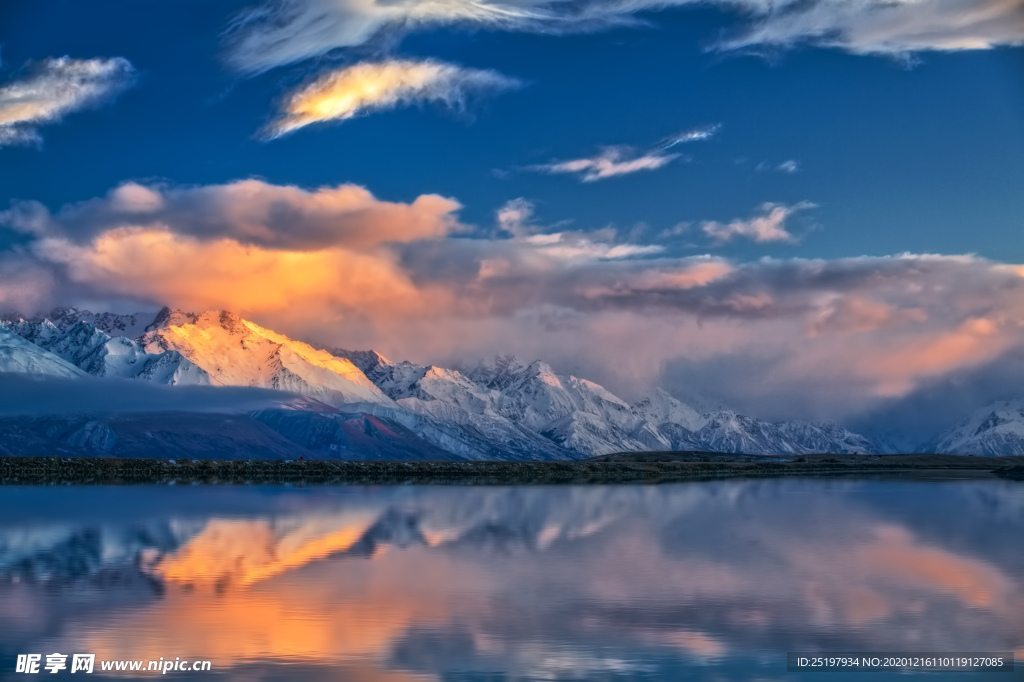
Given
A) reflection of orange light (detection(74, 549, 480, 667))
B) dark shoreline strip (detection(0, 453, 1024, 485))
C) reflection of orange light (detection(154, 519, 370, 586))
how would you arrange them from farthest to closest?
dark shoreline strip (detection(0, 453, 1024, 485))
reflection of orange light (detection(154, 519, 370, 586))
reflection of orange light (detection(74, 549, 480, 667))

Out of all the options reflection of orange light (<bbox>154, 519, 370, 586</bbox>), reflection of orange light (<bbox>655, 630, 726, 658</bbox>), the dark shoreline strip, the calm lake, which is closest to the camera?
the calm lake

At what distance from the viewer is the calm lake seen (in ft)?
88.4

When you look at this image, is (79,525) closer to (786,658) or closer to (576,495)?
(786,658)

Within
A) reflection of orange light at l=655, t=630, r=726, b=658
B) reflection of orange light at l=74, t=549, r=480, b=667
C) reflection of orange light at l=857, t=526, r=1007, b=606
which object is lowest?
reflection of orange light at l=74, t=549, r=480, b=667

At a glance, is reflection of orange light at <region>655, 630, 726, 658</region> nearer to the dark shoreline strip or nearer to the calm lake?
the calm lake

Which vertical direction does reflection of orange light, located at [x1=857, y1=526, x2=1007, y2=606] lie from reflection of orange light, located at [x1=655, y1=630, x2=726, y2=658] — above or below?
above

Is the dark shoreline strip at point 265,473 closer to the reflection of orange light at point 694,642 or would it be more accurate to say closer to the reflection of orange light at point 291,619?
the reflection of orange light at point 291,619

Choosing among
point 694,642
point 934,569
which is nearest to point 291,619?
point 694,642

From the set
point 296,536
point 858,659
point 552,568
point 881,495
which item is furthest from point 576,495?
point 858,659

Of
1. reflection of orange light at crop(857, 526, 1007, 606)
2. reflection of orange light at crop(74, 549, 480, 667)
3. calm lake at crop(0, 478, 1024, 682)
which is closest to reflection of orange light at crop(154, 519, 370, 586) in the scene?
calm lake at crop(0, 478, 1024, 682)

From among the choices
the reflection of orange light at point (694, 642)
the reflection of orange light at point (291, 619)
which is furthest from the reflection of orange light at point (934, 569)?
the reflection of orange light at point (291, 619)

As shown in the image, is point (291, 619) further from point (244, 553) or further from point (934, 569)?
point (934, 569)

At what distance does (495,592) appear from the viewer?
1469 inches

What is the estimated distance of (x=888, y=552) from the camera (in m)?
51.8
